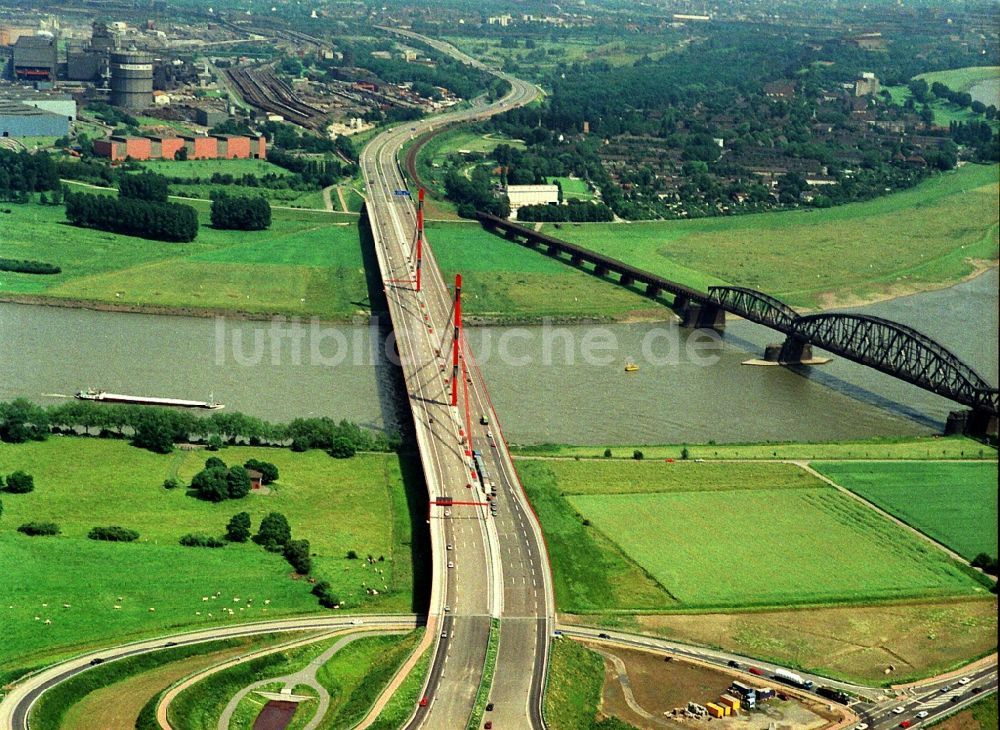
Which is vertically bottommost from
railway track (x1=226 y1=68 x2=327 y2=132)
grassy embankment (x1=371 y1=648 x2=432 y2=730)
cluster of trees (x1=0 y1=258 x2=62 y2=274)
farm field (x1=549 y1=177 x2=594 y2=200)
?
railway track (x1=226 y1=68 x2=327 y2=132)

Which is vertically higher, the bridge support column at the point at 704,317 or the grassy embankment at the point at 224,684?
the grassy embankment at the point at 224,684

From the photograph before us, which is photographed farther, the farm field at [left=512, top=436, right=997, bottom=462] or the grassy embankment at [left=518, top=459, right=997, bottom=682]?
the farm field at [left=512, top=436, right=997, bottom=462]

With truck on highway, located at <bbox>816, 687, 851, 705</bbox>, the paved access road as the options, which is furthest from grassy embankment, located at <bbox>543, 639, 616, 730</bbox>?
truck on highway, located at <bbox>816, 687, 851, 705</bbox>

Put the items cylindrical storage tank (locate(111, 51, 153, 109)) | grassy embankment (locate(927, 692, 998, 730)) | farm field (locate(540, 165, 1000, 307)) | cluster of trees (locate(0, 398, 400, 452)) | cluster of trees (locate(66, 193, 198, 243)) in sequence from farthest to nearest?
1. cylindrical storage tank (locate(111, 51, 153, 109))
2. cluster of trees (locate(66, 193, 198, 243))
3. farm field (locate(540, 165, 1000, 307))
4. cluster of trees (locate(0, 398, 400, 452))
5. grassy embankment (locate(927, 692, 998, 730))

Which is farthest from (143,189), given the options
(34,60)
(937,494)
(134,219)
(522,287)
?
(937,494)

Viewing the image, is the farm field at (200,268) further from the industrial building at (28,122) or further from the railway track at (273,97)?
the railway track at (273,97)

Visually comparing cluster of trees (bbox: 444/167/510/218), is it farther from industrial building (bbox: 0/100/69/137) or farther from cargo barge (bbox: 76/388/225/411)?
cargo barge (bbox: 76/388/225/411)

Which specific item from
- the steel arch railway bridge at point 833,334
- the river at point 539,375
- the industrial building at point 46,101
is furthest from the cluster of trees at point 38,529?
the industrial building at point 46,101
